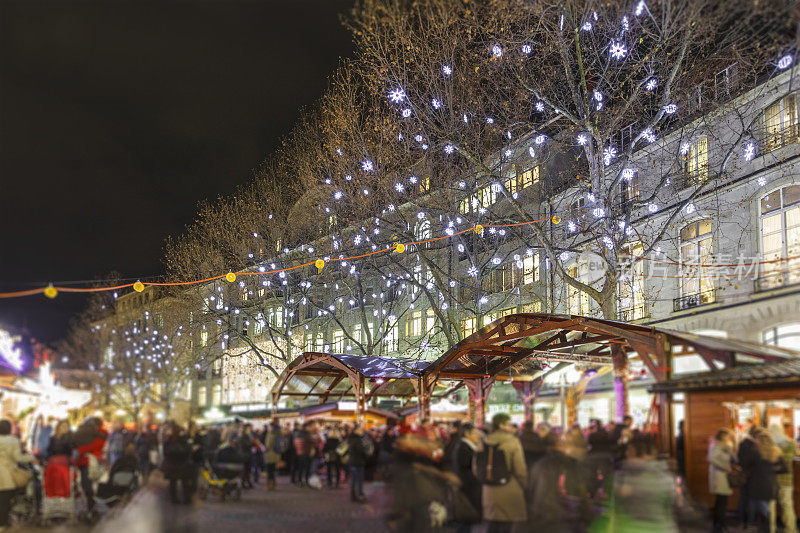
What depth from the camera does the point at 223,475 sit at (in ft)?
36.7

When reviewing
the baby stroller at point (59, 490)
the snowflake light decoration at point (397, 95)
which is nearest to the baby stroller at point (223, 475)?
the baby stroller at point (59, 490)

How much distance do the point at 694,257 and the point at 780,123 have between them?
15.8 feet

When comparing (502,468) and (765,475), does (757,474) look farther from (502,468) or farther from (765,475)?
(502,468)

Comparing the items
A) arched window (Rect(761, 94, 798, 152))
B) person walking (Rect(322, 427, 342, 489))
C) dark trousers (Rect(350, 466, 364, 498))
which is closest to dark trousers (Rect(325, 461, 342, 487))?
person walking (Rect(322, 427, 342, 489))

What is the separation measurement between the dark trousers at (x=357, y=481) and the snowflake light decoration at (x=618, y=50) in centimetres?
1166

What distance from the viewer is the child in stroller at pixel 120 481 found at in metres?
10.5

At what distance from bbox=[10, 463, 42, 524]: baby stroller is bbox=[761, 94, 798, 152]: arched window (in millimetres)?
19151

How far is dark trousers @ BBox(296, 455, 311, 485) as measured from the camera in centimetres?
1301

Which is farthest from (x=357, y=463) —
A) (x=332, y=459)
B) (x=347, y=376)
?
(x=347, y=376)

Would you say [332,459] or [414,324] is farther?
[414,324]

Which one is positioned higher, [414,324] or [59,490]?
[414,324]

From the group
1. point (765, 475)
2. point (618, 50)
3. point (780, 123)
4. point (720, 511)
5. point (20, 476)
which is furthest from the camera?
point (780, 123)

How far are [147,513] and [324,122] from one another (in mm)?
19432

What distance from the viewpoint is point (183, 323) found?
1361 inches
